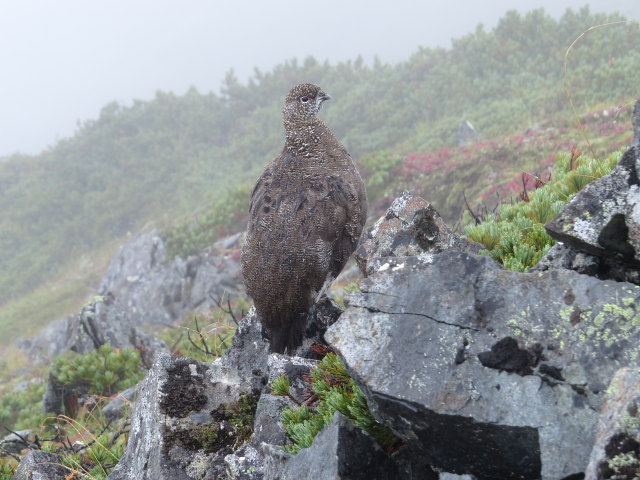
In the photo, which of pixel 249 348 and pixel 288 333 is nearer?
pixel 288 333

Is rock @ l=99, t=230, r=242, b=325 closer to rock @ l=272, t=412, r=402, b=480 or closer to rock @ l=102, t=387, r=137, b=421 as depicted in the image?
rock @ l=102, t=387, r=137, b=421

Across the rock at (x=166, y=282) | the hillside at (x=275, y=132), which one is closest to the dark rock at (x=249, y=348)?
the rock at (x=166, y=282)

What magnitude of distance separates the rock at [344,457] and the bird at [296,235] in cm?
201

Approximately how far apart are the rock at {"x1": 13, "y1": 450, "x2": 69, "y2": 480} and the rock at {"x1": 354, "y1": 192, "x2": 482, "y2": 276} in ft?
11.2

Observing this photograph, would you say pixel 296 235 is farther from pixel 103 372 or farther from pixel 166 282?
pixel 166 282

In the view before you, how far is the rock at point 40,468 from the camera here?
5099 mm

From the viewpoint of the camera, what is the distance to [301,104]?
6.16 meters

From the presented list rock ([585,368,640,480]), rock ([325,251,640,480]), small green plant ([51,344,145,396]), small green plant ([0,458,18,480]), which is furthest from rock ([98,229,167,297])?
rock ([585,368,640,480])

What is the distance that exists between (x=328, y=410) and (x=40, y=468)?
10.4 feet

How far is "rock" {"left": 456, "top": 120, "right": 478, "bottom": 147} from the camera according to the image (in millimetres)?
21484

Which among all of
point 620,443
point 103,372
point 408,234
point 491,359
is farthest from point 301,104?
point 103,372

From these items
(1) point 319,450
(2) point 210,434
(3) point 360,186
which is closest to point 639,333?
(1) point 319,450

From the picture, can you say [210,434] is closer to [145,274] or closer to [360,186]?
[360,186]

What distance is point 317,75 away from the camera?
37.7 meters
